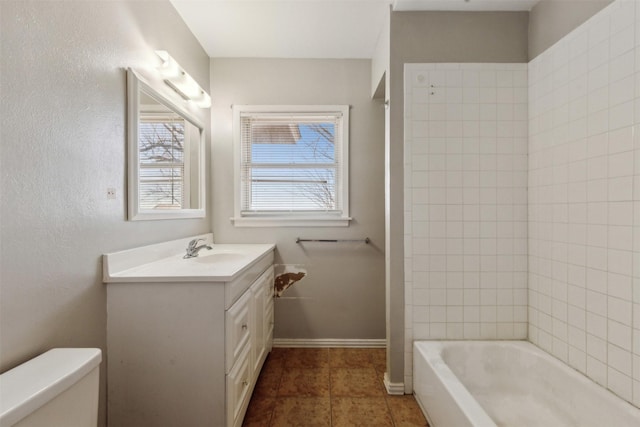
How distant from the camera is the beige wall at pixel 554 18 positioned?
4.67ft

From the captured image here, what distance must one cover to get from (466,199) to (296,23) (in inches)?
66.3

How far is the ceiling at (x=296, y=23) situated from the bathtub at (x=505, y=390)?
2.11m

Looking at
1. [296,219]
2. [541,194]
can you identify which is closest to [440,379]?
[541,194]

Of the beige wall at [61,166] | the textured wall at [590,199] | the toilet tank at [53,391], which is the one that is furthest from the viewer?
the textured wall at [590,199]

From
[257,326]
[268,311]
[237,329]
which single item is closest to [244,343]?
[237,329]

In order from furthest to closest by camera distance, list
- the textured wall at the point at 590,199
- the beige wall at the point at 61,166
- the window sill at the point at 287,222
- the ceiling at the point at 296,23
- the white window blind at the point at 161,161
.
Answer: the window sill at the point at 287,222, the ceiling at the point at 296,23, the white window blind at the point at 161,161, the textured wall at the point at 590,199, the beige wall at the point at 61,166

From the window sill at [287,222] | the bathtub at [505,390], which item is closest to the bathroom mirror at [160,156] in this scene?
the window sill at [287,222]

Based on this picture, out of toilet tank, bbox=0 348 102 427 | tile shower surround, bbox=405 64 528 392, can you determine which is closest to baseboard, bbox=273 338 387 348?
tile shower surround, bbox=405 64 528 392

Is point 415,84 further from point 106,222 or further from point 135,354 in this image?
point 135,354

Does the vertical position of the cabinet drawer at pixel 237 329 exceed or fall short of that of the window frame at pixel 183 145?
it falls short

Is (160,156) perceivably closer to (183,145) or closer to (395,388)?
(183,145)

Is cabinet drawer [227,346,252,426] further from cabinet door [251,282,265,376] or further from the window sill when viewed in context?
the window sill

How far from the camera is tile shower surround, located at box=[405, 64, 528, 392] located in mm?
1830

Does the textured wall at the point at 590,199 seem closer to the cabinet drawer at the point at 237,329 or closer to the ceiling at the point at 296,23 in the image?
the ceiling at the point at 296,23
